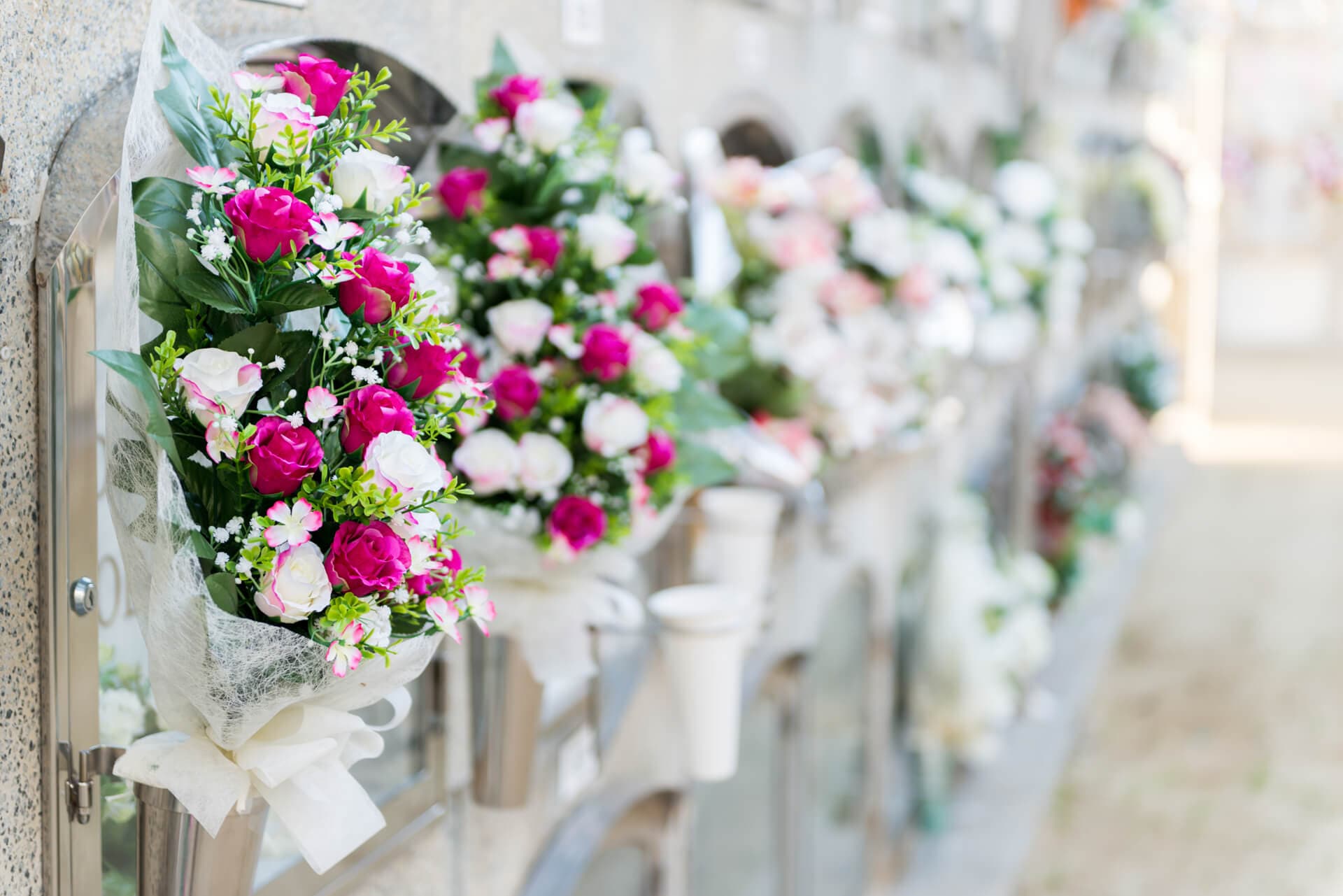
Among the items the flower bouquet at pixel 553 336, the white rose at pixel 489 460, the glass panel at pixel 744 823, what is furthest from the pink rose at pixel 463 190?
the glass panel at pixel 744 823

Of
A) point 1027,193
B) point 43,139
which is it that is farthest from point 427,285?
point 1027,193

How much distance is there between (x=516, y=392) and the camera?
1.23 m

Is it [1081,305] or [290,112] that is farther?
[1081,305]

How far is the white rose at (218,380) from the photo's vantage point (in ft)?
2.61

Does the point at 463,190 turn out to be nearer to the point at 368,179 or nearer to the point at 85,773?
the point at 368,179

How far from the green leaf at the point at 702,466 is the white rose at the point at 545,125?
359mm

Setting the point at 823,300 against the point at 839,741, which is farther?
the point at 839,741

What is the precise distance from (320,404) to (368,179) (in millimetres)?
154

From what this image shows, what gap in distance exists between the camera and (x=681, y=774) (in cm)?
211

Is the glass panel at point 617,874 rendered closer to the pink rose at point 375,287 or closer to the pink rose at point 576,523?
the pink rose at point 576,523

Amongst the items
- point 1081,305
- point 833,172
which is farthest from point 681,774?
point 1081,305

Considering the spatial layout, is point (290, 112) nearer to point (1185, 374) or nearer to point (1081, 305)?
point (1081, 305)

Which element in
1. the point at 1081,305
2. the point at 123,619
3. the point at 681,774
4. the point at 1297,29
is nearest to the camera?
the point at 123,619

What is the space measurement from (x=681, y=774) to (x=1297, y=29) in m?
9.90
